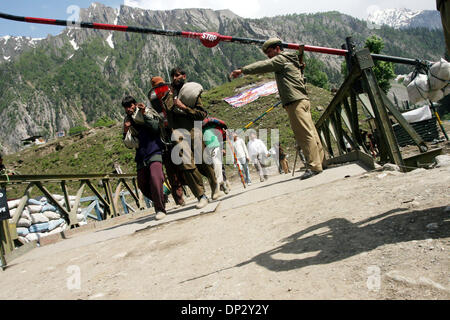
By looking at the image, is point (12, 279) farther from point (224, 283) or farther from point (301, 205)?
point (301, 205)

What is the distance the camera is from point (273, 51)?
208 inches

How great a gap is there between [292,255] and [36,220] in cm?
677

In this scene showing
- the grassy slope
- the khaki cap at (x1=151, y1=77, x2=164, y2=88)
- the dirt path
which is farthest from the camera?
the grassy slope

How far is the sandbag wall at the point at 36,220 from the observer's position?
7.02 m

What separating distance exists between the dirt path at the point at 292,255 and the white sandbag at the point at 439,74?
1.55m

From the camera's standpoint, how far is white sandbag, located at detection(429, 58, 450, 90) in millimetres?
4258

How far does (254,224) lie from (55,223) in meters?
6.09

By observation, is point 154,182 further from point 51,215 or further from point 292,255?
point 51,215

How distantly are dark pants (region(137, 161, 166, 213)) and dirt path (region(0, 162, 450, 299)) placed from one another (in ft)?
4.19

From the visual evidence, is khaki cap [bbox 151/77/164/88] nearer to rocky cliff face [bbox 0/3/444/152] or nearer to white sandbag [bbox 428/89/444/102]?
white sandbag [bbox 428/89/444/102]

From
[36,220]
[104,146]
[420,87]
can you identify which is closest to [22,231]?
[36,220]

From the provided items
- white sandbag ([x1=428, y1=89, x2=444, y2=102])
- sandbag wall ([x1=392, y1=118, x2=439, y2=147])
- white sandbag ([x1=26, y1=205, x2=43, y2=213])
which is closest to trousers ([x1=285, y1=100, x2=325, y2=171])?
white sandbag ([x1=428, y1=89, x2=444, y2=102])

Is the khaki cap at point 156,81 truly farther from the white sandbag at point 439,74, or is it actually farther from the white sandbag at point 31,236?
the white sandbag at point 31,236

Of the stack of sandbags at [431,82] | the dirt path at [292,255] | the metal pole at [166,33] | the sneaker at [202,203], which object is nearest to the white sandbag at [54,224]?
the dirt path at [292,255]
